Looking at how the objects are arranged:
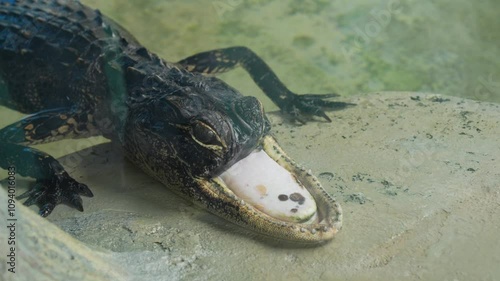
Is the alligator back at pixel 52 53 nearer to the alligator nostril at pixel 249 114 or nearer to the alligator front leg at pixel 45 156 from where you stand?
the alligator front leg at pixel 45 156

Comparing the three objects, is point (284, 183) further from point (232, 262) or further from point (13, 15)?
point (13, 15)

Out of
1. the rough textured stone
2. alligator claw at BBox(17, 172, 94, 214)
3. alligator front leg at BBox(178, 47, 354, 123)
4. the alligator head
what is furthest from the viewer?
alligator front leg at BBox(178, 47, 354, 123)

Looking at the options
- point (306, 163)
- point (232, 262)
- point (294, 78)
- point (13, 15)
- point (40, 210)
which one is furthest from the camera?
point (294, 78)

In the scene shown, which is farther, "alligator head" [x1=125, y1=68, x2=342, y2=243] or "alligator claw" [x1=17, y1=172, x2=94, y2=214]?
"alligator claw" [x1=17, y1=172, x2=94, y2=214]

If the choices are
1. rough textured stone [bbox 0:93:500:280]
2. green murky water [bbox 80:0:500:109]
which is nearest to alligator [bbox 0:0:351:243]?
rough textured stone [bbox 0:93:500:280]

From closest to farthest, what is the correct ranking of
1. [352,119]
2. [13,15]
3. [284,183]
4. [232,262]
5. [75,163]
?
1. [232,262]
2. [284,183]
3. [75,163]
4. [352,119]
5. [13,15]

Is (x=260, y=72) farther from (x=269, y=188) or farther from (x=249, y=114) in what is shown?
(x=269, y=188)

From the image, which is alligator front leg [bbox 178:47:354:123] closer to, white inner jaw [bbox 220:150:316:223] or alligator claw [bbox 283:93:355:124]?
alligator claw [bbox 283:93:355:124]

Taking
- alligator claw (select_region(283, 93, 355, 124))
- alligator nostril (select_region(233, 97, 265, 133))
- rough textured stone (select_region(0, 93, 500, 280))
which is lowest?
alligator claw (select_region(283, 93, 355, 124))

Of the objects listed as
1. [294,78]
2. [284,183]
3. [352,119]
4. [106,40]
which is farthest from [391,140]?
[106,40]
